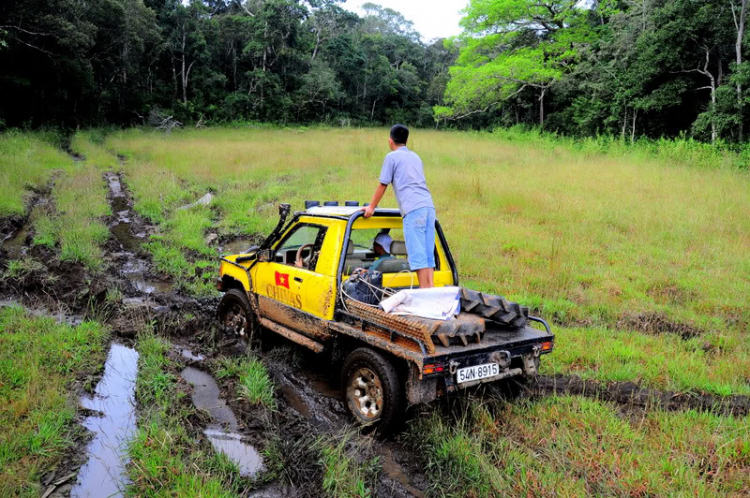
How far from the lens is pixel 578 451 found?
11.3ft

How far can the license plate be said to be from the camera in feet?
11.5

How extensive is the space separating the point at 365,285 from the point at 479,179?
10.1m

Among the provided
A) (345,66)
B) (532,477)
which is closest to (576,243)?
(532,477)

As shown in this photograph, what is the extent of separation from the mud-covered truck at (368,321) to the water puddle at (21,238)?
5.26 m

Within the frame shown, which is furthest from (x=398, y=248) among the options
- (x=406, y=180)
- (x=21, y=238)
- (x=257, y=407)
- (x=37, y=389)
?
(x=21, y=238)

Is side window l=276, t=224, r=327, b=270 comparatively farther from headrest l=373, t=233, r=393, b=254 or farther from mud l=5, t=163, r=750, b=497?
mud l=5, t=163, r=750, b=497

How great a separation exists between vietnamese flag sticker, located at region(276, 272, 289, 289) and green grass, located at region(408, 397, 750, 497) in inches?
77.6

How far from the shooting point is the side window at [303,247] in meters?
4.88

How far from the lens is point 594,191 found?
1241 centimetres

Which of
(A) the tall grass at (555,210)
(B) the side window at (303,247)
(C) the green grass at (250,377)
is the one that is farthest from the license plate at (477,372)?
(A) the tall grass at (555,210)

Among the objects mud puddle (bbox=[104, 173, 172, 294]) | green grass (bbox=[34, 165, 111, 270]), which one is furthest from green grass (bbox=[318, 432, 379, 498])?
green grass (bbox=[34, 165, 111, 270])

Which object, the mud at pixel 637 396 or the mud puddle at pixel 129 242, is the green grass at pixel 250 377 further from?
the mud puddle at pixel 129 242

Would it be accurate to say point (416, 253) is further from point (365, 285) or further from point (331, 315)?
point (331, 315)

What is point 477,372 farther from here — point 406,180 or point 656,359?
point 656,359
